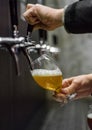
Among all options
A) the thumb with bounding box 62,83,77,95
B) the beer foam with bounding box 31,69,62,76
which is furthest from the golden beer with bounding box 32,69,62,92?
the thumb with bounding box 62,83,77,95

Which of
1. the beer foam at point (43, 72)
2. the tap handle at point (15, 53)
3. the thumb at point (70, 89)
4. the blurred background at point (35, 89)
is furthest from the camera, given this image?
the blurred background at point (35, 89)

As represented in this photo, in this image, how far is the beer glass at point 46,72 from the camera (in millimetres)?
963

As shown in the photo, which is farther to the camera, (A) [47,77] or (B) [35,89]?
(B) [35,89]

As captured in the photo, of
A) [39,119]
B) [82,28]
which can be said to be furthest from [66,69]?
[82,28]

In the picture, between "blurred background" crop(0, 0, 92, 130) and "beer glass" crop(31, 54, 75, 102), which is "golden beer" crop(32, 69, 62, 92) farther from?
"blurred background" crop(0, 0, 92, 130)

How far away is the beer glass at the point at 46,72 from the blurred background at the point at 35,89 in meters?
0.12

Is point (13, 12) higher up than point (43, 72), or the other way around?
point (13, 12)

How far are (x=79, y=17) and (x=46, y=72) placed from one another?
209 millimetres

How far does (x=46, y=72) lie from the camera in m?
0.97

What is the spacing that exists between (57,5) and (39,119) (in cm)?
137

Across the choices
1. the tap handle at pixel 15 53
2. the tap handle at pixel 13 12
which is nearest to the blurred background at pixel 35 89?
the tap handle at pixel 13 12

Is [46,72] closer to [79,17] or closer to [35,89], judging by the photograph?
[79,17]

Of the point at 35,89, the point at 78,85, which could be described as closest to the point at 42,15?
the point at 78,85

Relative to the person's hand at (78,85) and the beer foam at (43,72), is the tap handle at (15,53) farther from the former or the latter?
the person's hand at (78,85)
